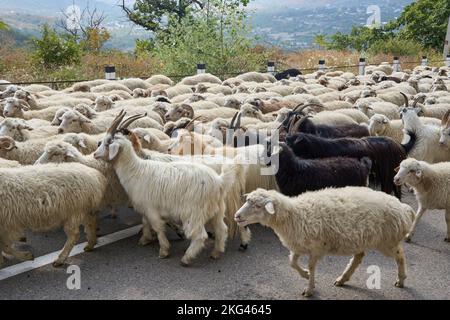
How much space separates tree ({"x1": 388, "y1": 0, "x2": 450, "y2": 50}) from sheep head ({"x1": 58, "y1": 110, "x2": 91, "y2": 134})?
3111 centimetres

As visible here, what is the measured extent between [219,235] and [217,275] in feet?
1.59

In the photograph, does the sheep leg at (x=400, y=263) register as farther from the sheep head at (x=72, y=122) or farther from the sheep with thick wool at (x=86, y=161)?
the sheep head at (x=72, y=122)

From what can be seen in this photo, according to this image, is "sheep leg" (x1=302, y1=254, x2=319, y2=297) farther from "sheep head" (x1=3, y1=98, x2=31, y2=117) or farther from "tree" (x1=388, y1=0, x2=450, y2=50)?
"tree" (x1=388, y1=0, x2=450, y2=50)

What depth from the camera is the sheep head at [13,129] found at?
241 inches

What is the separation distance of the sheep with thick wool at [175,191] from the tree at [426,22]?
3214 centimetres

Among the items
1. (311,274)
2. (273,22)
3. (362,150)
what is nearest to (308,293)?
(311,274)

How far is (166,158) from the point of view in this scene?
5.27 m

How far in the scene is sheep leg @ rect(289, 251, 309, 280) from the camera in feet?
13.4

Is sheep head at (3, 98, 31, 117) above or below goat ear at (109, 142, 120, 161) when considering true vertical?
above

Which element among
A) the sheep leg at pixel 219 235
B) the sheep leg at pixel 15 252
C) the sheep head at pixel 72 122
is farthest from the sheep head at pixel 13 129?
the sheep leg at pixel 219 235

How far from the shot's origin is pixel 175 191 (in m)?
4.55

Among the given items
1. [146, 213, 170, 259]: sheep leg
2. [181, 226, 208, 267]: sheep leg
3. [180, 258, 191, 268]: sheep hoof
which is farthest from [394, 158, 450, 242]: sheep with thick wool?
[146, 213, 170, 259]: sheep leg

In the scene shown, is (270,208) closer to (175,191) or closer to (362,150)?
(175,191)

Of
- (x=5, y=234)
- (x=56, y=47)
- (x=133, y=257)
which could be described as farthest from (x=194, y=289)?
(x=56, y=47)
